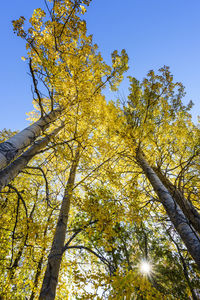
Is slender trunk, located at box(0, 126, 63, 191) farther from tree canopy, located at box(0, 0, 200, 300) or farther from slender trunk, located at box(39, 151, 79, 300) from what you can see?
slender trunk, located at box(39, 151, 79, 300)

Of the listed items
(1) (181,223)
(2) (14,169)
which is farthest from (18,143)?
(1) (181,223)

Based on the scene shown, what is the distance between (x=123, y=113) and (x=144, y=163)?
74.9 inches

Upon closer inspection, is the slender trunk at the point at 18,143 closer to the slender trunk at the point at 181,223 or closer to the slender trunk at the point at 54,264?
the slender trunk at the point at 54,264

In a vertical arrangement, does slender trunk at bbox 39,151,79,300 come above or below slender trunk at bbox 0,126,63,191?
below

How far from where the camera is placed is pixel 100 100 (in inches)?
175

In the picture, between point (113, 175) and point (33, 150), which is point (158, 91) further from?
point (33, 150)

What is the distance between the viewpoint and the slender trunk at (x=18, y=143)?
1610 mm

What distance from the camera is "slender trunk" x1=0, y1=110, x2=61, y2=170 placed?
1610 millimetres

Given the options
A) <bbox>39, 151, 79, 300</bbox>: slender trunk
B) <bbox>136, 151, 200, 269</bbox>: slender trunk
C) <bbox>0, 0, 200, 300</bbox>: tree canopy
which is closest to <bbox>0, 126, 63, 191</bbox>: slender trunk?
<bbox>0, 0, 200, 300</bbox>: tree canopy

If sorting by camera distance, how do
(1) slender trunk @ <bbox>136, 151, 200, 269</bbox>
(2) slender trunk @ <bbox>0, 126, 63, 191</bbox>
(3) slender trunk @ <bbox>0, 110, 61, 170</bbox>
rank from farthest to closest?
(1) slender trunk @ <bbox>136, 151, 200, 269</bbox> → (2) slender trunk @ <bbox>0, 126, 63, 191</bbox> → (3) slender trunk @ <bbox>0, 110, 61, 170</bbox>

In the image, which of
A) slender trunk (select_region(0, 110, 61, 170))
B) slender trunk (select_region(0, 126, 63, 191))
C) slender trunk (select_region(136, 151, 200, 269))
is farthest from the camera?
slender trunk (select_region(136, 151, 200, 269))

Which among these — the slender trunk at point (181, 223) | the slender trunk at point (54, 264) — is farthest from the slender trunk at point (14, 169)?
the slender trunk at point (181, 223)

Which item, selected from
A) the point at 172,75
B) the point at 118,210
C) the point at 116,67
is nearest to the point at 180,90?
the point at 172,75

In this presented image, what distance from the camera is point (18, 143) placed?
1.89 metres
